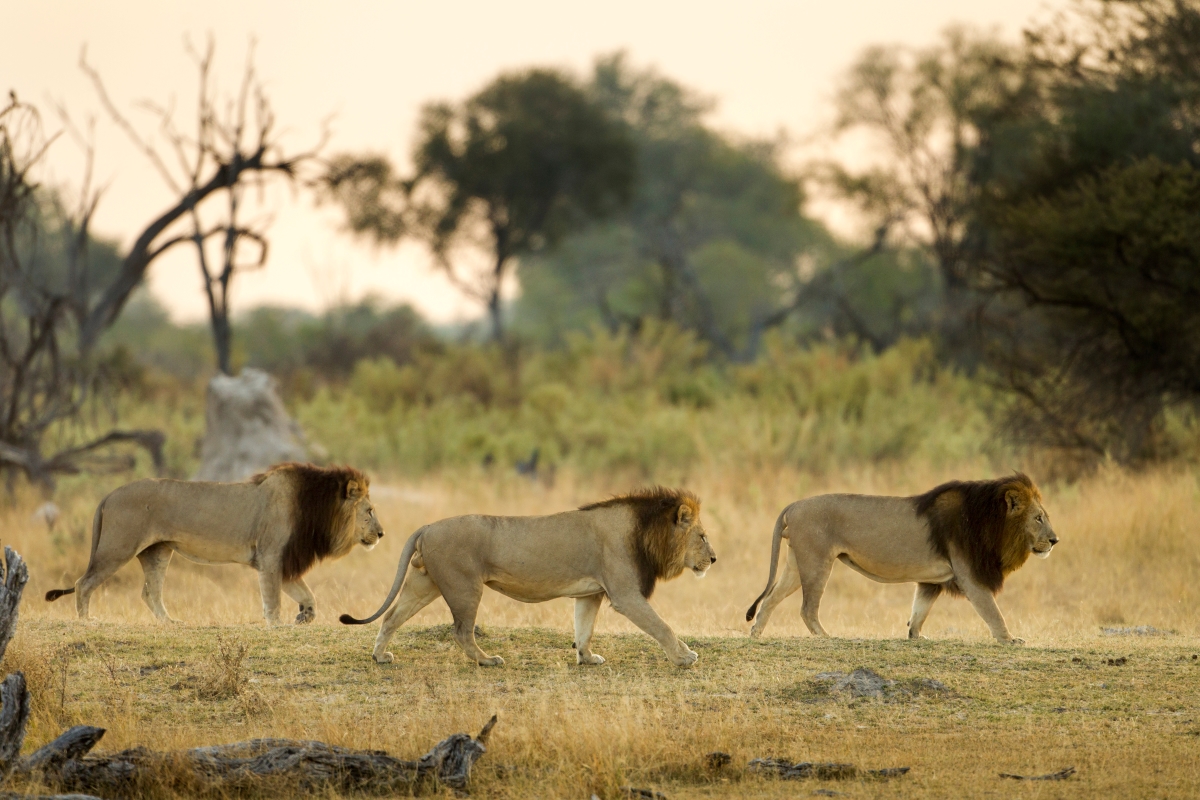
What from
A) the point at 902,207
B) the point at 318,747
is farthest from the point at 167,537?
the point at 902,207

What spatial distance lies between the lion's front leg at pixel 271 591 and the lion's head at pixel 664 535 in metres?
2.40

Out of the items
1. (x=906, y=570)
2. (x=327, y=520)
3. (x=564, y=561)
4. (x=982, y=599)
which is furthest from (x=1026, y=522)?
(x=327, y=520)

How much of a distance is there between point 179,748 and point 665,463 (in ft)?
42.1

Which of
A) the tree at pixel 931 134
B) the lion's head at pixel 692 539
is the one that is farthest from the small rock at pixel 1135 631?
the tree at pixel 931 134

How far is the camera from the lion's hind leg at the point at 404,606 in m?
7.61

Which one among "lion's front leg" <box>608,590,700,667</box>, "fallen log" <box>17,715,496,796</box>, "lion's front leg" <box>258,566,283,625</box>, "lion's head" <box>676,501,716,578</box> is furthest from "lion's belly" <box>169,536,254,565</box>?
"fallen log" <box>17,715,496,796</box>

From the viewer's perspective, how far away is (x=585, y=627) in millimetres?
7762

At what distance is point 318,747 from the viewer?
231 inches

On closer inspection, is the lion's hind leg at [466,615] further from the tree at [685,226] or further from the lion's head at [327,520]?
the tree at [685,226]

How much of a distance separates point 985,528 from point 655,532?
2.26 metres

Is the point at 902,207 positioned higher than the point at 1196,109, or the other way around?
the point at 902,207

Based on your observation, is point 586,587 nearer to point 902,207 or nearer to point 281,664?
point 281,664

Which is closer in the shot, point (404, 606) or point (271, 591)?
point (404, 606)

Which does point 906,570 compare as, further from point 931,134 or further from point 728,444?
point 931,134
